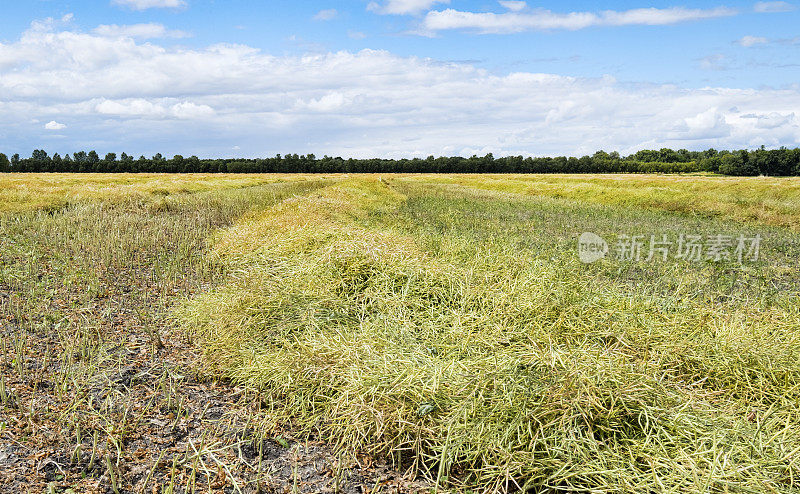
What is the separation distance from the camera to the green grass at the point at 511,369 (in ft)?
7.97

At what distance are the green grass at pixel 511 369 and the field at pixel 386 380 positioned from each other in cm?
2

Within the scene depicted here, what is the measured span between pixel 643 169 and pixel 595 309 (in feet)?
269

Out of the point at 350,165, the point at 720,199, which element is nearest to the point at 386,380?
the point at 720,199

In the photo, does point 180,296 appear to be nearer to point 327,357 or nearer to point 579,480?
point 327,357

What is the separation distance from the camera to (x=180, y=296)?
5.46 metres

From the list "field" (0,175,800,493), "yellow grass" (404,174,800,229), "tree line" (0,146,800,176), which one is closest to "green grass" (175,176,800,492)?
"field" (0,175,800,493)

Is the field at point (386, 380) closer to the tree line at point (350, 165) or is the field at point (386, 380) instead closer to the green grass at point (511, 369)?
the green grass at point (511, 369)

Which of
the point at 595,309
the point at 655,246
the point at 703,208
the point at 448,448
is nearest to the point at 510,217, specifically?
the point at 655,246

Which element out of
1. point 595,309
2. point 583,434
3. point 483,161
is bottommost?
point 583,434

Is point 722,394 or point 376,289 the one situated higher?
point 376,289

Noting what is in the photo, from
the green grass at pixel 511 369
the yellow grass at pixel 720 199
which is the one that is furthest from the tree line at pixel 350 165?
the green grass at pixel 511 369

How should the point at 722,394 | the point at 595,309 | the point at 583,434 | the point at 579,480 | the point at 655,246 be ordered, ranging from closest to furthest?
the point at 579,480 → the point at 583,434 → the point at 722,394 → the point at 595,309 → the point at 655,246

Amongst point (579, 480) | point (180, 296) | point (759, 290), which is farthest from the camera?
point (759, 290)

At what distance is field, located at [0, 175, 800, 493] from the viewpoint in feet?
8.05
